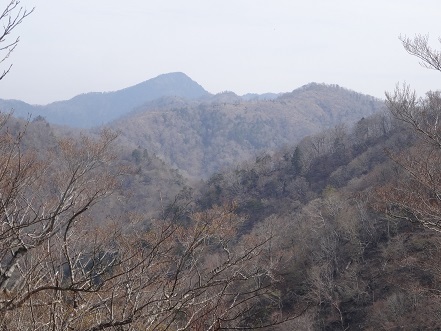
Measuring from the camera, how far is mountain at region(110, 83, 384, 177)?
9431 cm

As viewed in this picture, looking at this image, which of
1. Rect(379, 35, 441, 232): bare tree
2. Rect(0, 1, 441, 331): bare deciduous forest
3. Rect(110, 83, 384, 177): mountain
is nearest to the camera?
Rect(0, 1, 441, 331): bare deciduous forest

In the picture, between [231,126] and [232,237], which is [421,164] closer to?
[232,237]

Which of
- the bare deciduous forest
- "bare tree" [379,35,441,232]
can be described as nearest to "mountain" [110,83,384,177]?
the bare deciduous forest

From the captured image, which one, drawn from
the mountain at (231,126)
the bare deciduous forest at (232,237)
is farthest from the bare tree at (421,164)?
the mountain at (231,126)

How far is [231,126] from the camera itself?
10394cm

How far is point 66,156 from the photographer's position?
823 cm

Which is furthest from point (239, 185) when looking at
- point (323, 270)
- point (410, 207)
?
point (410, 207)

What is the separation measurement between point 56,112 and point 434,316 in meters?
203

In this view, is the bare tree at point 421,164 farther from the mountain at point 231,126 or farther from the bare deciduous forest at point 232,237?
the mountain at point 231,126

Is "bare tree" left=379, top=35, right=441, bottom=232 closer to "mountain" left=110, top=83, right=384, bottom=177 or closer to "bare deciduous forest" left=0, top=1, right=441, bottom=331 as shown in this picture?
"bare deciduous forest" left=0, top=1, right=441, bottom=331

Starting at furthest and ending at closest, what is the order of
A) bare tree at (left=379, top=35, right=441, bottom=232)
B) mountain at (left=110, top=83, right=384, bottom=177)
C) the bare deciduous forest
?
mountain at (left=110, top=83, right=384, bottom=177), bare tree at (left=379, top=35, right=441, bottom=232), the bare deciduous forest

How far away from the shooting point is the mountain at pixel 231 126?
94.3 m

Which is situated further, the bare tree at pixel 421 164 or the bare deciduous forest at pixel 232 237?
the bare tree at pixel 421 164

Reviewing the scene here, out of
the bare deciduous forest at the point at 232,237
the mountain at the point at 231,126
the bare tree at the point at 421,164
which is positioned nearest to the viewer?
the bare deciduous forest at the point at 232,237
